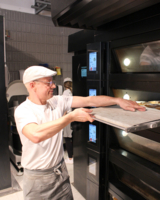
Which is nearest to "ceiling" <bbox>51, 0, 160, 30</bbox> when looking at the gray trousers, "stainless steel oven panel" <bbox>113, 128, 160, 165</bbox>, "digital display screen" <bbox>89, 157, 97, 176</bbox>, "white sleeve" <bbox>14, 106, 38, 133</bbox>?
"white sleeve" <bbox>14, 106, 38, 133</bbox>

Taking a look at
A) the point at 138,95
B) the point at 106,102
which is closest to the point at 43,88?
the point at 106,102

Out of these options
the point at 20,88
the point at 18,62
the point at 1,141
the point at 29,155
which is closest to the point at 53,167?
the point at 29,155

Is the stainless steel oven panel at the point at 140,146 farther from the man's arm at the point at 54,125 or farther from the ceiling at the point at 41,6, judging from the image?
the ceiling at the point at 41,6

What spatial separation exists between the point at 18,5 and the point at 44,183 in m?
3.86

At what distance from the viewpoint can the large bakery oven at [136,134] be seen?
1.53 meters

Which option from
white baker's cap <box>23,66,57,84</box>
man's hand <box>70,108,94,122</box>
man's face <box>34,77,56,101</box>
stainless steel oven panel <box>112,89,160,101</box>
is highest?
white baker's cap <box>23,66,57,84</box>

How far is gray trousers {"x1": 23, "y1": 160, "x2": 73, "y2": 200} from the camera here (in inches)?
64.7

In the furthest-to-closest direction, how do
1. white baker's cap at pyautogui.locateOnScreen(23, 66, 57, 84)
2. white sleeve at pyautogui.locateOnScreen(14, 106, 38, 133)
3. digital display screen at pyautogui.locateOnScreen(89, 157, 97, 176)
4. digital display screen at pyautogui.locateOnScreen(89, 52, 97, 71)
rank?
digital display screen at pyautogui.locateOnScreen(89, 157, 97, 176) < digital display screen at pyautogui.locateOnScreen(89, 52, 97, 71) < white baker's cap at pyautogui.locateOnScreen(23, 66, 57, 84) < white sleeve at pyautogui.locateOnScreen(14, 106, 38, 133)

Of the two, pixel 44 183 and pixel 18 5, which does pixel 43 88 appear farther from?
pixel 18 5

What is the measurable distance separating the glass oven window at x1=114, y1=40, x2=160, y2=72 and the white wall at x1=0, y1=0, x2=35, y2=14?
126 inches

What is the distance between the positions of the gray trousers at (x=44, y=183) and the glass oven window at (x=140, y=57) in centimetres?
109

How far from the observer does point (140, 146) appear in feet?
5.59

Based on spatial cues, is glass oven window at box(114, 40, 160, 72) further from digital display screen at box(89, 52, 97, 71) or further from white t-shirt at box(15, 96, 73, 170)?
white t-shirt at box(15, 96, 73, 170)

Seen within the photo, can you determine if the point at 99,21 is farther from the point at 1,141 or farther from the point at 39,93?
the point at 1,141
